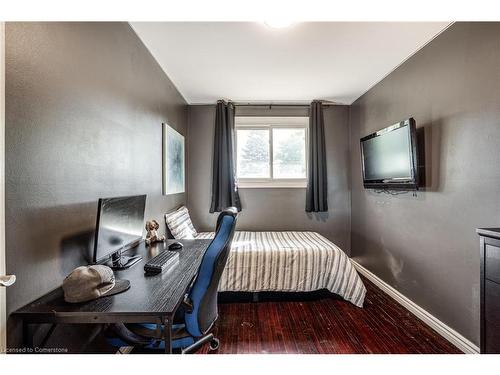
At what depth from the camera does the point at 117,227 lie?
5.07 ft

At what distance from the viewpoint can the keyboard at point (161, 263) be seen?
153cm

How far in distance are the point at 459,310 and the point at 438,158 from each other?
48.9 inches

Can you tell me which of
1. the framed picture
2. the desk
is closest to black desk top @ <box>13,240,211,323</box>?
the desk

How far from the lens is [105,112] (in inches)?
65.7

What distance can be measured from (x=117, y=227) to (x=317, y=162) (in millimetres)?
3183

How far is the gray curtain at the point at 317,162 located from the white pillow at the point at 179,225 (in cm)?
191

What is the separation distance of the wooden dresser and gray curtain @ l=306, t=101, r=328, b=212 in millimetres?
2737

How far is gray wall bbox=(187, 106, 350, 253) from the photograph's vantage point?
415 centimetres

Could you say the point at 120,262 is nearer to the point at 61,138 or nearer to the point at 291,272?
the point at 61,138

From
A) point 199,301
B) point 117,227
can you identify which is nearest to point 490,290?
point 199,301

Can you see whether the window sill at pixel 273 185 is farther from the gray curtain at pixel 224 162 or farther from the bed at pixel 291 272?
the bed at pixel 291 272

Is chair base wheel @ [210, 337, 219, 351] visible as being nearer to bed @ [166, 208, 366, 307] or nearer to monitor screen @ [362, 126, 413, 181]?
bed @ [166, 208, 366, 307]

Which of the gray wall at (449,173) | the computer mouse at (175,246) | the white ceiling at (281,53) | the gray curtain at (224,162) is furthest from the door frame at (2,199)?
the gray curtain at (224,162)
